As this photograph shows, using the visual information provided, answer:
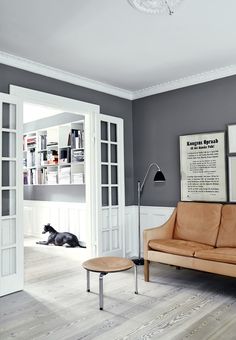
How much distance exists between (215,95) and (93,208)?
2.24 m

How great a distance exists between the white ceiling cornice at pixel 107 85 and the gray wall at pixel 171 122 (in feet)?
0.25

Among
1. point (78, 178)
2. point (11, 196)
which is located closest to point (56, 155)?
point (78, 178)

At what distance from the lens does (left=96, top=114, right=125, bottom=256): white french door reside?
14.2 feet

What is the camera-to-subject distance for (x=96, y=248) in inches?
167

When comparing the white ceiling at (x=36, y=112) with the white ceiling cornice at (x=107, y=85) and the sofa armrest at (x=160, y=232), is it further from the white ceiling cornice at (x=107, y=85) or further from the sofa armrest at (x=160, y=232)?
the sofa armrest at (x=160, y=232)

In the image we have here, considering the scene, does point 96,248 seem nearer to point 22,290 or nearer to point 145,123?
point 22,290

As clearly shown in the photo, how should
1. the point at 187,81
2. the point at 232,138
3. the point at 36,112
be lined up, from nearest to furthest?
the point at 232,138 < the point at 187,81 < the point at 36,112

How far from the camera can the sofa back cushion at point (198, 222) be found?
365cm

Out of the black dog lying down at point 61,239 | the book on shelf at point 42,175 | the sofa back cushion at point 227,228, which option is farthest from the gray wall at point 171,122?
the book on shelf at point 42,175

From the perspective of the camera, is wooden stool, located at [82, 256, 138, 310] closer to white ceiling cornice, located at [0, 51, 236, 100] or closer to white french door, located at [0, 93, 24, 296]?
white french door, located at [0, 93, 24, 296]

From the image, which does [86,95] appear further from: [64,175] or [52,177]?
[52,177]

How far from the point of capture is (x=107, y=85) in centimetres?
448

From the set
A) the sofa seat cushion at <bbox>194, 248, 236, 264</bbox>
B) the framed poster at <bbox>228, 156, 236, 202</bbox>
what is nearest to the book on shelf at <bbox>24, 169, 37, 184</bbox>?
the framed poster at <bbox>228, 156, 236, 202</bbox>

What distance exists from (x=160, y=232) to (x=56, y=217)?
288cm
